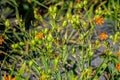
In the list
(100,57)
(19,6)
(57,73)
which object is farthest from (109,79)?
(19,6)

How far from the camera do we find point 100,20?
1850 millimetres

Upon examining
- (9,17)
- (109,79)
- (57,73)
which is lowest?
(109,79)

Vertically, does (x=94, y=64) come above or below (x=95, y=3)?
below

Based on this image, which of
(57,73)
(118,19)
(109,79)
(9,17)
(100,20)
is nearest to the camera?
(57,73)

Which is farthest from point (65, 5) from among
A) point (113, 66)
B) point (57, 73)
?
point (57, 73)

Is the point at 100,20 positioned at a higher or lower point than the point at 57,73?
higher

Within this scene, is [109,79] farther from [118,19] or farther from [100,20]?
[118,19]

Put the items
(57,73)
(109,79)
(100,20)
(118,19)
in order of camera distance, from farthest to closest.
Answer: (118,19) → (109,79) → (100,20) → (57,73)

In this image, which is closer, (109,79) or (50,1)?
(109,79)

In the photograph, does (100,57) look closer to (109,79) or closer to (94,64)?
(94,64)

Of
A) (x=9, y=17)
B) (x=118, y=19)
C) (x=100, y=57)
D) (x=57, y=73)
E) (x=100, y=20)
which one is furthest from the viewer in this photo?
(x=9, y=17)

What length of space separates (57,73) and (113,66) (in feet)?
1.58

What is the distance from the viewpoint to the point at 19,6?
2.81 metres

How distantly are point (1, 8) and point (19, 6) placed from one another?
143 mm
